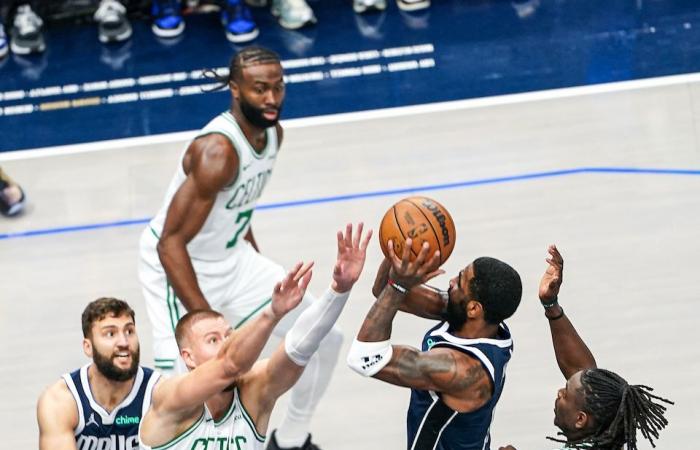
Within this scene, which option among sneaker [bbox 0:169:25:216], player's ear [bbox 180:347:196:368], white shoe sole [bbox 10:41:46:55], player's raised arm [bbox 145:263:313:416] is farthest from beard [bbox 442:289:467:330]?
white shoe sole [bbox 10:41:46:55]

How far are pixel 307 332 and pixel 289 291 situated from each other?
0.22 metres

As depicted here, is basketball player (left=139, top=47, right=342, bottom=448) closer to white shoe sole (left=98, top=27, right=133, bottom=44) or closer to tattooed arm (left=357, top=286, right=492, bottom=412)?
tattooed arm (left=357, top=286, right=492, bottom=412)

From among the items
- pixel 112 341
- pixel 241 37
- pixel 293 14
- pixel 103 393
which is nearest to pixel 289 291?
pixel 112 341

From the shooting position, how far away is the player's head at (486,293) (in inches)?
195

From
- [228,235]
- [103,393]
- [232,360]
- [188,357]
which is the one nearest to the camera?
[232,360]

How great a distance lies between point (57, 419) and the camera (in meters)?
5.16

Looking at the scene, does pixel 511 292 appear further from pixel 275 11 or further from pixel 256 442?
pixel 275 11

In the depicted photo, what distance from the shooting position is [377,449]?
6.44 m

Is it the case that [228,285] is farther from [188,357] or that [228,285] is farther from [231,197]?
[188,357]

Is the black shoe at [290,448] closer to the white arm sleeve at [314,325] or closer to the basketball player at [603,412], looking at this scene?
the white arm sleeve at [314,325]

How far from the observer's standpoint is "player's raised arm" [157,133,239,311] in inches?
235

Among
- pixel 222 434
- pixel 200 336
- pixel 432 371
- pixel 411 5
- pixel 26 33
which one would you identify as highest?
pixel 200 336

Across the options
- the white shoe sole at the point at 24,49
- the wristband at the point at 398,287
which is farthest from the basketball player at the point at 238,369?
the white shoe sole at the point at 24,49

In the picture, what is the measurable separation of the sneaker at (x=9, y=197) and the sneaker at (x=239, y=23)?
7.38ft
